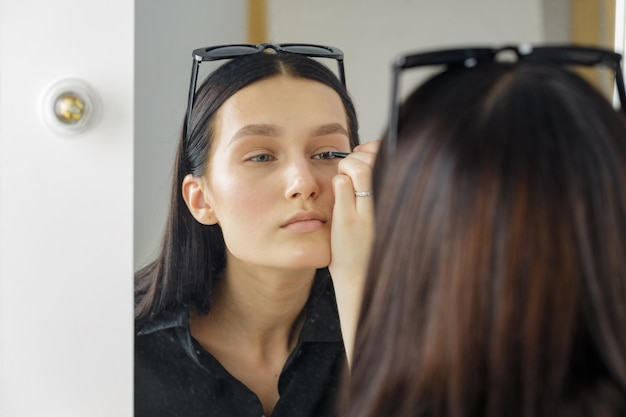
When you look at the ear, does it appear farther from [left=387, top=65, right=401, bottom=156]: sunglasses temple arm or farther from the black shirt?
[left=387, top=65, right=401, bottom=156]: sunglasses temple arm

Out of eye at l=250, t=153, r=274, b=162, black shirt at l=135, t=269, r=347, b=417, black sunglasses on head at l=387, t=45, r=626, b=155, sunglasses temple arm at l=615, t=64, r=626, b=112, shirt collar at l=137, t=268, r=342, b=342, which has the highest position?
black sunglasses on head at l=387, t=45, r=626, b=155

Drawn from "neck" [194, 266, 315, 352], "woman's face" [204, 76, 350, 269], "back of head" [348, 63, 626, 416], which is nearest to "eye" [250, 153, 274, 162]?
"woman's face" [204, 76, 350, 269]

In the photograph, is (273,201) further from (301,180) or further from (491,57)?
(491,57)

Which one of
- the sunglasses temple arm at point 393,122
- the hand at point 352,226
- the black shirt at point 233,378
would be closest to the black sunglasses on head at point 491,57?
the sunglasses temple arm at point 393,122

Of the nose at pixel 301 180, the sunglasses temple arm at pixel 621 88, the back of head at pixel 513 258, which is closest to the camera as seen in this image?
the back of head at pixel 513 258

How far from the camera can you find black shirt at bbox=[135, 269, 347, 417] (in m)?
0.86

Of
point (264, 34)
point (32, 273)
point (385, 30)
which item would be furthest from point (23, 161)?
point (385, 30)

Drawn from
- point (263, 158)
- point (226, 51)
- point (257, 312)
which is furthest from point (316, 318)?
point (226, 51)

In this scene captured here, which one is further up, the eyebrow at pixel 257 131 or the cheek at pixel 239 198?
the eyebrow at pixel 257 131

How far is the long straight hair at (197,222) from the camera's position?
2.78ft

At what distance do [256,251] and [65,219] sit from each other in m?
0.18

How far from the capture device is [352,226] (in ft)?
2.68

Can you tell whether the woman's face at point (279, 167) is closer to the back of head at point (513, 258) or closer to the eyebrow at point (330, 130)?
the eyebrow at point (330, 130)

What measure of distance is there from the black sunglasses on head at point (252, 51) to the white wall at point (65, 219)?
6 cm
